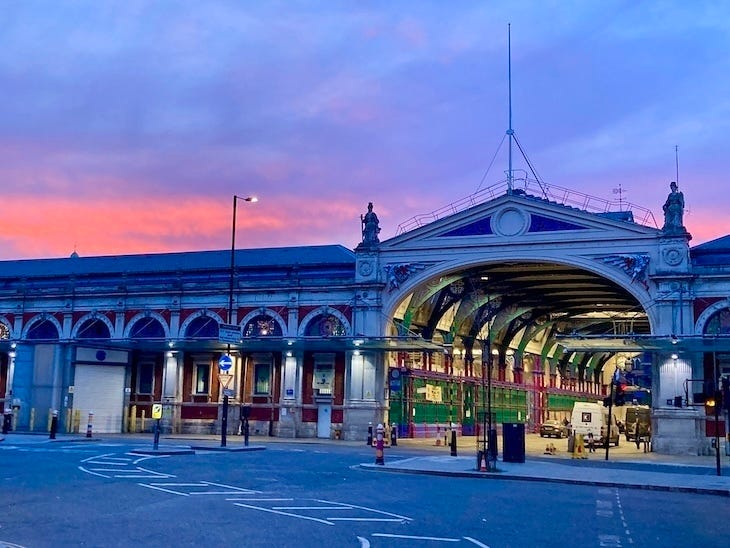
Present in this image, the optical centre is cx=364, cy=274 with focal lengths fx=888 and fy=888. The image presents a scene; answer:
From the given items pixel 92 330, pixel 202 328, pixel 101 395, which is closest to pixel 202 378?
pixel 202 328

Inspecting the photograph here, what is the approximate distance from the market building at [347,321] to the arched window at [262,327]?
0.08 m

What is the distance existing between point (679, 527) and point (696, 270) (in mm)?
29995

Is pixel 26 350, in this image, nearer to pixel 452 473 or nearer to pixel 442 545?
pixel 452 473

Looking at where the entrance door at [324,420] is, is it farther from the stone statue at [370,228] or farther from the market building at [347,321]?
the stone statue at [370,228]

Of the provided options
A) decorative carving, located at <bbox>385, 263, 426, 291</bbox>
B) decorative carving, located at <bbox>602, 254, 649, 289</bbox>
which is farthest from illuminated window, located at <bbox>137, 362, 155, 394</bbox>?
decorative carving, located at <bbox>602, 254, 649, 289</bbox>

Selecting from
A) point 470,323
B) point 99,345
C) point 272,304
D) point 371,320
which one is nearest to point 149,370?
point 99,345

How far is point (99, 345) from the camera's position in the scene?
51875 millimetres

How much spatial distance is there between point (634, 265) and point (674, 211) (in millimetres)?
3301

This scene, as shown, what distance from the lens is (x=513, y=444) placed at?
104 feet

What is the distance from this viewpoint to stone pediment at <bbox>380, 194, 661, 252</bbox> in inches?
1797

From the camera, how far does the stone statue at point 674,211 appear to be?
145ft

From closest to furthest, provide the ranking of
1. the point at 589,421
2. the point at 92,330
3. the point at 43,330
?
the point at 589,421 → the point at 92,330 → the point at 43,330

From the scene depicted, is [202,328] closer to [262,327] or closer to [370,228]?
[262,327]

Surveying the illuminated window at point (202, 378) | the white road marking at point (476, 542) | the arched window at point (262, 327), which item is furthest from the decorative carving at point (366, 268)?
the white road marking at point (476, 542)
